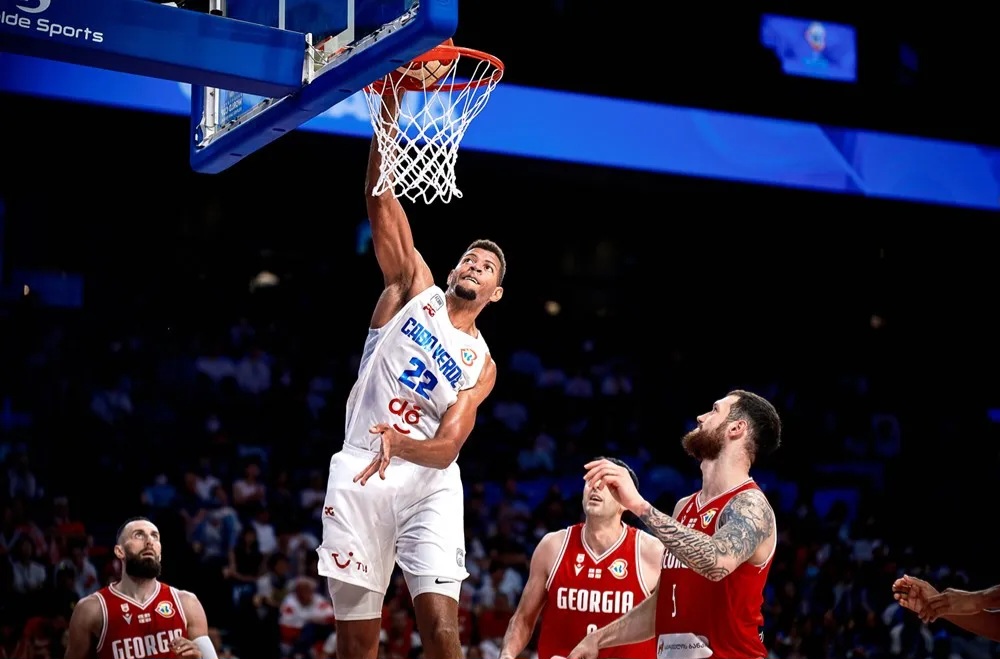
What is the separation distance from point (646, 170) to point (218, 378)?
5178 millimetres

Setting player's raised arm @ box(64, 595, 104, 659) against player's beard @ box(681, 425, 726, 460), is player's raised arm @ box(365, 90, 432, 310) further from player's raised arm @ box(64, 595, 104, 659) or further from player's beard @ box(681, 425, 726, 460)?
player's raised arm @ box(64, 595, 104, 659)

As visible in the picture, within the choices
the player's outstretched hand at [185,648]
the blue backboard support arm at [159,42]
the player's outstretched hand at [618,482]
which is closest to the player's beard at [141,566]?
the player's outstretched hand at [185,648]

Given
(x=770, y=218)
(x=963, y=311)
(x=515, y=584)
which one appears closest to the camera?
(x=515, y=584)

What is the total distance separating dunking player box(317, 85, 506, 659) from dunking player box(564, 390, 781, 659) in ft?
3.41

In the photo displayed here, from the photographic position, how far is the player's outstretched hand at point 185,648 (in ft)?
23.8

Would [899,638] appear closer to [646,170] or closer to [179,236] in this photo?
[646,170]

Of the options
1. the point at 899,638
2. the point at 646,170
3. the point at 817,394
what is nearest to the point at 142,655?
the point at 899,638

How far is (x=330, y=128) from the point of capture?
12.5m

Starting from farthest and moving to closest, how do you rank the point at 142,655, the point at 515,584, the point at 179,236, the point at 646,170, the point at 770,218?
the point at 770,218
the point at 179,236
the point at 646,170
the point at 515,584
the point at 142,655

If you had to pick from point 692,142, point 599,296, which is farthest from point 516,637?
point 599,296

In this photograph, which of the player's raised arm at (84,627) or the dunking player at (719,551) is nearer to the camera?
the dunking player at (719,551)

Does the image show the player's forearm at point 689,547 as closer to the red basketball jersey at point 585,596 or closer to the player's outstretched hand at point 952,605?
the player's outstretched hand at point 952,605

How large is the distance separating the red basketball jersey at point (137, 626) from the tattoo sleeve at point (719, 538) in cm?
412

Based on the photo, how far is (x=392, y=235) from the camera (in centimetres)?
593
